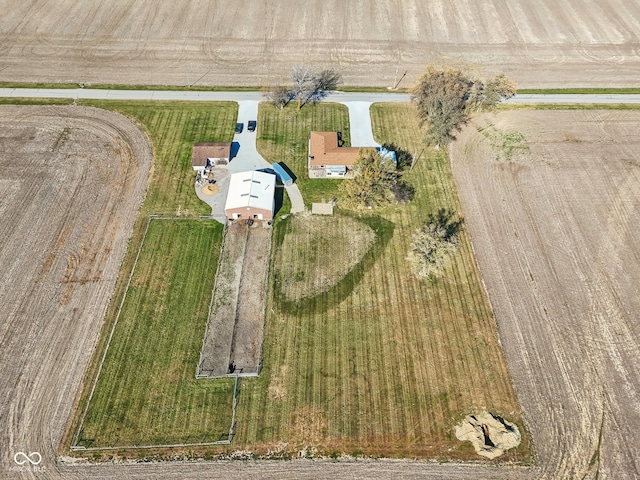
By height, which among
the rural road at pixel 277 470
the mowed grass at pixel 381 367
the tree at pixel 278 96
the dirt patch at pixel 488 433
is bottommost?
the rural road at pixel 277 470

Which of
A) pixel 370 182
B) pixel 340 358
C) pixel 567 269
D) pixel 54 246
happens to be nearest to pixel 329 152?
pixel 370 182

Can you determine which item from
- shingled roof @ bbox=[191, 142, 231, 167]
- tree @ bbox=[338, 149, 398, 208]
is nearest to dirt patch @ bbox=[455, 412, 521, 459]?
tree @ bbox=[338, 149, 398, 208]

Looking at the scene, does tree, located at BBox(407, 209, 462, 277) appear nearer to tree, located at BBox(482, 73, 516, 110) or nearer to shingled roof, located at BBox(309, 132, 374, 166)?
shingled roof, located at BBox(309, 132, 374, 166)

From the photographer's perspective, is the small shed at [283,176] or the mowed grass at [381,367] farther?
the small shed at [283,176]

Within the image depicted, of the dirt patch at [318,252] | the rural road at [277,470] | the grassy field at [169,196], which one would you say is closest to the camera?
the rural road at [277,470]

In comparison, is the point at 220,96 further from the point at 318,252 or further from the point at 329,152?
the point at 318,252

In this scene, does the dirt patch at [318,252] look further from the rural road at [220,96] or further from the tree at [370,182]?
the rural road at [220,96]

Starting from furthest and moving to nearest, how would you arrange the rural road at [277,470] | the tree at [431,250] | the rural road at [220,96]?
the rural road at [220,96] < the tree at [431,250] < the rural road at [277,470]

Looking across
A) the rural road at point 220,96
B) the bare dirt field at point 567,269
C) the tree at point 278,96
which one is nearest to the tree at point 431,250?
the bare dirt field at point 567,269
